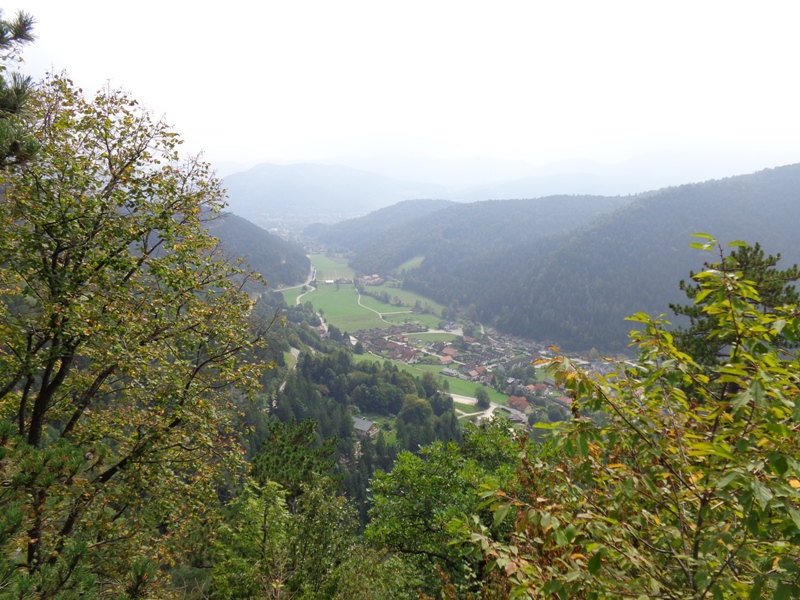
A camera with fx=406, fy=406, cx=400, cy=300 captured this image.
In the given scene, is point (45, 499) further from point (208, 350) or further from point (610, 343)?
point (610, 343)

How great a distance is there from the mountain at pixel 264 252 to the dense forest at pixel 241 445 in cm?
13963

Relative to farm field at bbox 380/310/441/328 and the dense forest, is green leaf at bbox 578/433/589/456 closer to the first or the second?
the dense forest

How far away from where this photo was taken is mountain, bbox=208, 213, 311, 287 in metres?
148

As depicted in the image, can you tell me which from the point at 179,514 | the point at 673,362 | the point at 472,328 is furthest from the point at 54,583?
the point at 472,328

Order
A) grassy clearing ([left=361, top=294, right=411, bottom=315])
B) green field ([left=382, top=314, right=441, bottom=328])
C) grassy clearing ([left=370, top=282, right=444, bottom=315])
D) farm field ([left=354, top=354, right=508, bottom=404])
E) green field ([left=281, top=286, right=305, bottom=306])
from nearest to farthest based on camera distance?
1. farm field ([left=354, top=354, right=508, bottom=404])
2. green field ([left=382, top=314, right=441, bottom=328])
3. green field ([left=281, top=286, right=305, bottom=306])
4. grassy clearing ([left=361, top=294, right=411, bottom=315])
5. grassy clearing ([left=370, top=282, right=444, bottom=315])

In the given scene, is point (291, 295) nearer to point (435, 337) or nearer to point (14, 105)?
point (435, 337)

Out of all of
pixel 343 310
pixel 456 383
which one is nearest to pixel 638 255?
pixel 456 383

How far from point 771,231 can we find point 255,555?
178m

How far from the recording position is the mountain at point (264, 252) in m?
148

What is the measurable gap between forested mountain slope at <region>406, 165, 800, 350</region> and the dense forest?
12488cm

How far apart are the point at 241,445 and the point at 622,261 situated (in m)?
154

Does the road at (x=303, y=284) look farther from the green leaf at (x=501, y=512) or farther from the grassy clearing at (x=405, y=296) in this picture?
the green leaf at (x=501, y=512)

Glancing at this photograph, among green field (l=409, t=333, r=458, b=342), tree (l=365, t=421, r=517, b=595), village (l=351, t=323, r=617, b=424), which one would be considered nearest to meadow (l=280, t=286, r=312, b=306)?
village (l=351, t=323, r=617, b=424)

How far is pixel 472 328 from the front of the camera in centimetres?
12875
